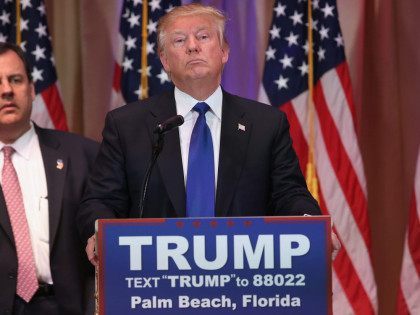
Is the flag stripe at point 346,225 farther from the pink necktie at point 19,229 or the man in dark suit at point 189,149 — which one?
the pink necktie at point 19,229

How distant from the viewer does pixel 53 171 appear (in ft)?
11.1

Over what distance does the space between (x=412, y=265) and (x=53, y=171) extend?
2470 millimetres

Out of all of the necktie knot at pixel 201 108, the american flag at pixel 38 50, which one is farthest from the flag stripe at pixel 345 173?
the necktie knot at pixel 201 108

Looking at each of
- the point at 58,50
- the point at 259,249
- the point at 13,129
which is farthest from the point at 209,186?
the point at 58,50

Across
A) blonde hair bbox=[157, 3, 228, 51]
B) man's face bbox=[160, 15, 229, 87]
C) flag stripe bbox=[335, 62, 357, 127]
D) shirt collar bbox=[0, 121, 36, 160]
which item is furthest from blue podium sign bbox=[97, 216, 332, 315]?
flag stripe bbox=[335, 62, 357, 127]

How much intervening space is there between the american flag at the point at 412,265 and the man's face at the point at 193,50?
2.23 meters

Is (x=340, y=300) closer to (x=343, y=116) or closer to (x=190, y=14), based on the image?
(x=343, y=116)

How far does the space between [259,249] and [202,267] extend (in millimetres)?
161

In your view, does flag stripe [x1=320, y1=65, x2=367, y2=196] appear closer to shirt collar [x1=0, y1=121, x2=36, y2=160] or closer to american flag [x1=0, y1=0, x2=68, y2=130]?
american flag [x1=0, y1=0, x2=68, y2=130]

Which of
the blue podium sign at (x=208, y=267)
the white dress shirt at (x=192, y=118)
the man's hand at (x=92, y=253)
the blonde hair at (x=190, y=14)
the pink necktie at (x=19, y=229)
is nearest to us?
the blue podium sign at (x=208, y=267)

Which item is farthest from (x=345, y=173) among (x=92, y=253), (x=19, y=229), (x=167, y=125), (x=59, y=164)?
(x=92, y=253)

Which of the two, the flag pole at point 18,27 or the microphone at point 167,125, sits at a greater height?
the flag pole at point 18,27

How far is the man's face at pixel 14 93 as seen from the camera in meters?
3.42

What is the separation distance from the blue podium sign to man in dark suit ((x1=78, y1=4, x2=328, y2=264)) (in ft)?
1.56
